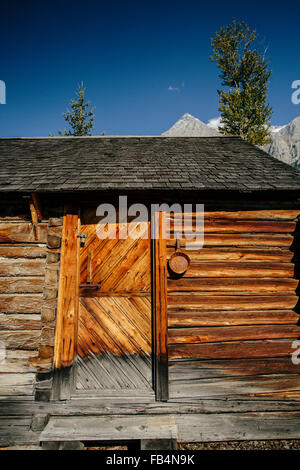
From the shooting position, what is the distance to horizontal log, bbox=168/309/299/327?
12.3ft

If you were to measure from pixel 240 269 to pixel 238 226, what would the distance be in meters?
0.79

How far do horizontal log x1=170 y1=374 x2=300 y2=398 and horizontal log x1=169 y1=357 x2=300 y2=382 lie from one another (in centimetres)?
7

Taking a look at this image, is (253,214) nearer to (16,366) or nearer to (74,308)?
(74,308)

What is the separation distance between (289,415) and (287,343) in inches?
42.8

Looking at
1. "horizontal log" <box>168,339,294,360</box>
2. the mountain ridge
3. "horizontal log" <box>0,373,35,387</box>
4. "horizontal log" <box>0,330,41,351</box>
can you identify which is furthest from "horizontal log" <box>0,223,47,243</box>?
the mountain ridge

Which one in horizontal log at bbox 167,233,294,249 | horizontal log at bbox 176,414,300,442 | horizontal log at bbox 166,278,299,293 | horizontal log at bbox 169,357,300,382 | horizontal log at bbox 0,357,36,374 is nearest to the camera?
horizontal log at bbox 176,414,300,442

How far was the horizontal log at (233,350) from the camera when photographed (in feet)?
12.1

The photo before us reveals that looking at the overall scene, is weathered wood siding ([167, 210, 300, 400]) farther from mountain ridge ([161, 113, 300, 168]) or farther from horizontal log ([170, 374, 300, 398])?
mountain ridge ([161, 113, 300, 168])

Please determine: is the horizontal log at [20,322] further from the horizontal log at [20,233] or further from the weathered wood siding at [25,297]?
the horizontal log at [20,233]

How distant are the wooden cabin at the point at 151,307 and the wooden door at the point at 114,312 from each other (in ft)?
0.06

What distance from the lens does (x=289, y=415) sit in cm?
355

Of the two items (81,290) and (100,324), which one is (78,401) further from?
(81,290)

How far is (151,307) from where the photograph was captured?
383cm
